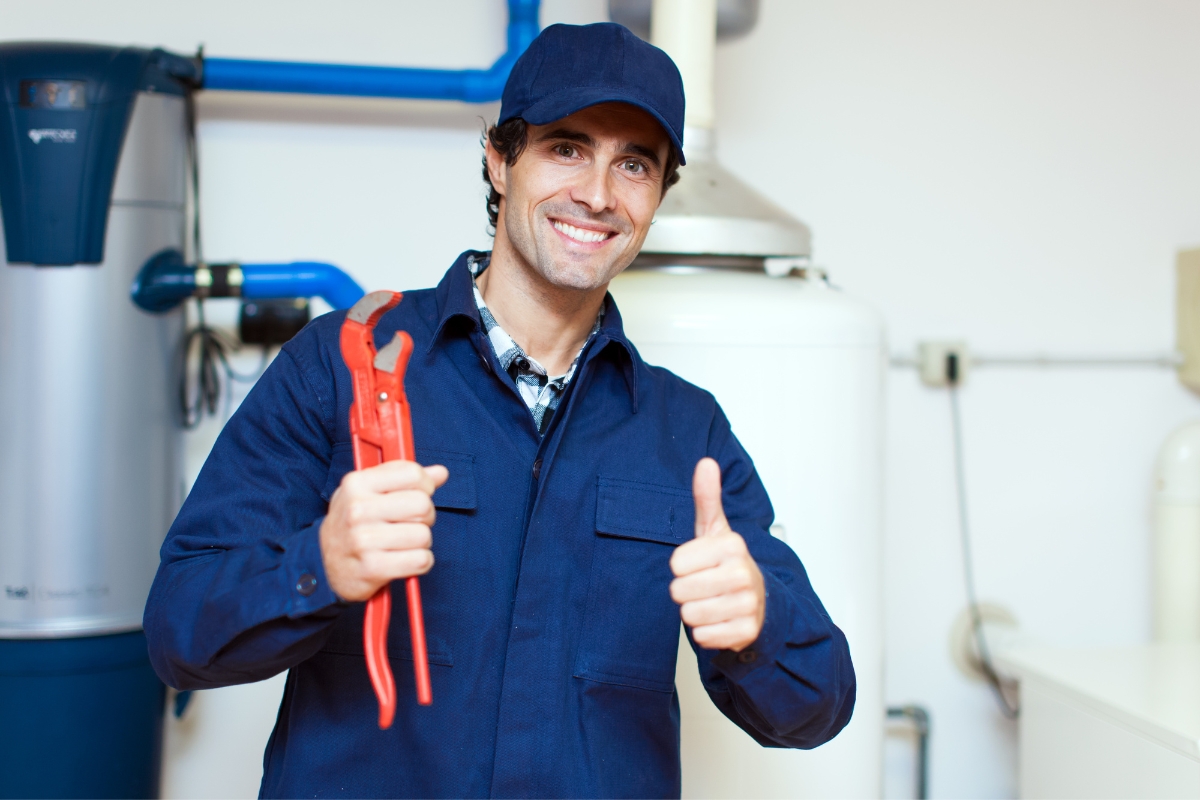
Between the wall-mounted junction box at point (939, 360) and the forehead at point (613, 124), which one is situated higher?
the forehead at point (613, 124)

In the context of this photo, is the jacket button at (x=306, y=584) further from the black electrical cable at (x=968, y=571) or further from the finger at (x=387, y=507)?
the black electrical cable at (x=968, y=571)

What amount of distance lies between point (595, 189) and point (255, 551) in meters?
0.47

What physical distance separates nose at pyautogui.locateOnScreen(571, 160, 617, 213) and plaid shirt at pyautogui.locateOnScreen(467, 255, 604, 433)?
13cm

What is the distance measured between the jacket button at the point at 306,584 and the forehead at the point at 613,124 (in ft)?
1.70

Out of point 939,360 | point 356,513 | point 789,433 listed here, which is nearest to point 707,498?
point 356,513

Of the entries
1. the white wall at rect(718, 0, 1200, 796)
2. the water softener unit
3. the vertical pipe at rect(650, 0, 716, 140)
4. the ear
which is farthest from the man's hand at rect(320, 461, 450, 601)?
the white wall at rect(718, 0, 1200, 796)

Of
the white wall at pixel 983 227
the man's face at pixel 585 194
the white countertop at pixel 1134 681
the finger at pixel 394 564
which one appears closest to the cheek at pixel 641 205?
the man's face at pixel 585 194

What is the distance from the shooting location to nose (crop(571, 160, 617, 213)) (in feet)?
3.30

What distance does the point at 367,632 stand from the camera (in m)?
0.72

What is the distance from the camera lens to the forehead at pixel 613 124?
40.2 inches

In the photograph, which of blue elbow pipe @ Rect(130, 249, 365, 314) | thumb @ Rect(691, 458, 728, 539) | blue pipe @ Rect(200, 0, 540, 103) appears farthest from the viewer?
blue pipe @ Rect(200, 0, 540, 103)

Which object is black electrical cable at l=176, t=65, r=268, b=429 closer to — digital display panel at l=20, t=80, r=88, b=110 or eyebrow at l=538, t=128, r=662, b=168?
digital display panel at l=20, t=80, r=88, b=110

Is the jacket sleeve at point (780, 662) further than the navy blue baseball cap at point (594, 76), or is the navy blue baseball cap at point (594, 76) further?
the navy blue baseball cap at point (594, 76)

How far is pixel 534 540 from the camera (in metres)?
0.93
